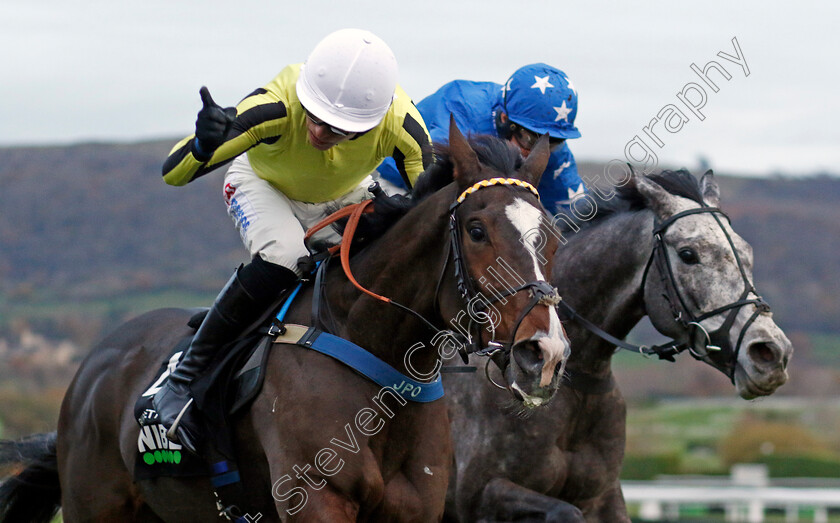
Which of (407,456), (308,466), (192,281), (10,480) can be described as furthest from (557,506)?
(192,281)

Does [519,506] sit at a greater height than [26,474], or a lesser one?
greater

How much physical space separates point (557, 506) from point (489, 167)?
71.0 inches

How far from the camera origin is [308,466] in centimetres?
404

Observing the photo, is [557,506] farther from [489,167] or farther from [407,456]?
[489,167]

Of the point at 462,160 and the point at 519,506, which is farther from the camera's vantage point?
the point at 519,506

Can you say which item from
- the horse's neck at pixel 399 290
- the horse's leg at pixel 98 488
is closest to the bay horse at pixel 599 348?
the horse's neck at pixel 399 290

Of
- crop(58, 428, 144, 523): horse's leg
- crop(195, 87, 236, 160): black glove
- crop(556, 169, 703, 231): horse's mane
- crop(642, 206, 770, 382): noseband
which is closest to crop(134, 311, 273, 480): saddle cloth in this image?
crop(58, 428, 144, 523): horse's leg

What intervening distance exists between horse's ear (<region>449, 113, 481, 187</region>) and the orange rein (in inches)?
21.6

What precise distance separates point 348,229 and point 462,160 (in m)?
0.64

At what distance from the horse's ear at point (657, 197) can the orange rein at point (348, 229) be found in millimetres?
1550

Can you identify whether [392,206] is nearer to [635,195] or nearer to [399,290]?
[399,290]

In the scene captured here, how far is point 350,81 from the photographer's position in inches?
170

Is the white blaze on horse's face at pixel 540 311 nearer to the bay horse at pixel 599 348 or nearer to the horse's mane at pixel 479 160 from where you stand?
the horse's mane at pixel 479 160

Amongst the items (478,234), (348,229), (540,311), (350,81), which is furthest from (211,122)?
(540,311)
